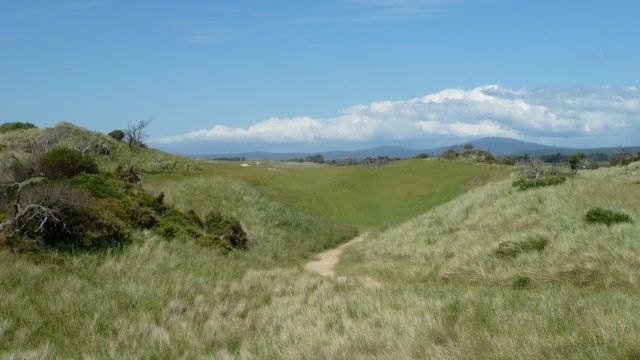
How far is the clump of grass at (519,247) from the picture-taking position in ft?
42.7

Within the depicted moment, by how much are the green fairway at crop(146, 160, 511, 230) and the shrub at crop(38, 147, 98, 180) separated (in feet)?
35.5

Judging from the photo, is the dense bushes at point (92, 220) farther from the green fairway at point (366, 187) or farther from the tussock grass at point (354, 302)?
the green fairway at point (366, 187)

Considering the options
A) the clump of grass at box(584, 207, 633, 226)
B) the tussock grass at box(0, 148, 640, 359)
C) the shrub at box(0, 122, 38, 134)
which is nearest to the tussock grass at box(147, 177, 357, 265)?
the tussock grass at box(0, 148, 640, 359)

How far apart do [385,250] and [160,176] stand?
62.7 ft

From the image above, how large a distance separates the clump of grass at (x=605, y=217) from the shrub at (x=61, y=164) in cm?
1670

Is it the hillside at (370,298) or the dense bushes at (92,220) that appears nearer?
the hillside at (370,298)

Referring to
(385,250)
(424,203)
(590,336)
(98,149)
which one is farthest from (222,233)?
(424,203)

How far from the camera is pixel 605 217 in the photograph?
13.4m

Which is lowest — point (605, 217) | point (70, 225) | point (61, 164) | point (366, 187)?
point (366, 187)

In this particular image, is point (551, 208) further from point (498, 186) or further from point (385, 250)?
point (498, 186)

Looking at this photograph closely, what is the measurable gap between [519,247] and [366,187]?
1395 inches

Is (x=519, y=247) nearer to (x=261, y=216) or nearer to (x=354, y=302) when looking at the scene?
(x=354, y=302)

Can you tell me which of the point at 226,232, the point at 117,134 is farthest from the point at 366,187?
the point at 226,232

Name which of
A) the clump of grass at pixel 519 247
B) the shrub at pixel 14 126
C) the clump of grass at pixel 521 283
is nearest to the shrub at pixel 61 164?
the clump of grass at pixel 519 247
